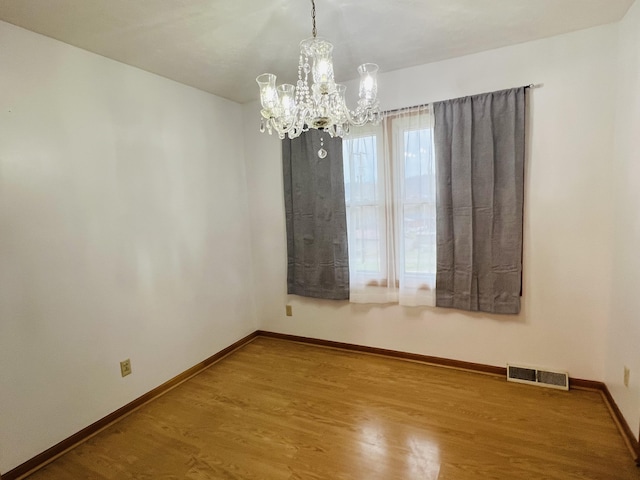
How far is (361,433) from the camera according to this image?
2.01 metres

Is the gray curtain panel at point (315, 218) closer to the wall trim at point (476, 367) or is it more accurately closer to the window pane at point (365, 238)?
the window pane at point (365, 238)

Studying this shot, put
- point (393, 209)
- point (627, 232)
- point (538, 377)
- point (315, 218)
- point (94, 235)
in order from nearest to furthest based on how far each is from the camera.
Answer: point (627, 232)
point (94, 235)
point (538, 377)
point (393, 209)
point (315, 218)

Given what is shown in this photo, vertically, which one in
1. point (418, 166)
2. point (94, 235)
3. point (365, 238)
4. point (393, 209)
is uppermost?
point (418, 166)

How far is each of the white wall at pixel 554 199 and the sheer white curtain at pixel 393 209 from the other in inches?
8.8

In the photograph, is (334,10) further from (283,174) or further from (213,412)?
(213,412)

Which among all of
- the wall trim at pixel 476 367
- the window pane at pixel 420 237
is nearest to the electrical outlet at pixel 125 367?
the wall trim at pixel 476 367

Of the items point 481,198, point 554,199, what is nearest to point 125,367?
point 481,198

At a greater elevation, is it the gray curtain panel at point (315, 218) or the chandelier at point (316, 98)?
the chandelier at point (316, 98)

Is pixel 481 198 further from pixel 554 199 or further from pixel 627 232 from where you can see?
pixel 627 232

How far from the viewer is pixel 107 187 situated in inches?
88.0

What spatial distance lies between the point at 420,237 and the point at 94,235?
7.82 feet

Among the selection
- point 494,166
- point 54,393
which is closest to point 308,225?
point 494,166

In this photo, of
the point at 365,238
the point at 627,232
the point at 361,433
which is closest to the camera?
the point at 627,232

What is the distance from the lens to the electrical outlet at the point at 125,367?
7.59 ft
